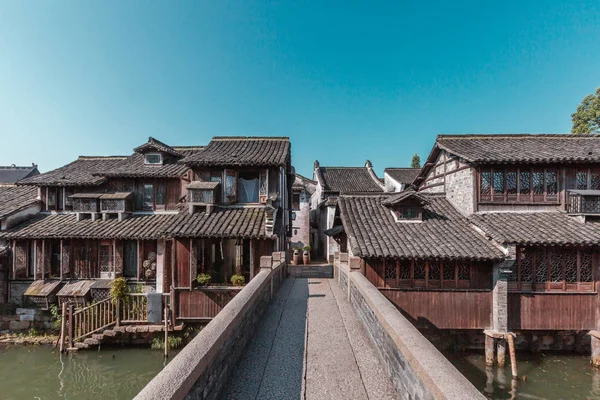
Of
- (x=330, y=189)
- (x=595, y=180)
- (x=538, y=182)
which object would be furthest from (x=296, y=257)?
(x=595, y=180)

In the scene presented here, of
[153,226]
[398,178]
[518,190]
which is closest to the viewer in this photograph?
[518,190]

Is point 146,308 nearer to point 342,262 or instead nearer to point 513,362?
point 342,262

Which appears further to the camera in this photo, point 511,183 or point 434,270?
point 511,183

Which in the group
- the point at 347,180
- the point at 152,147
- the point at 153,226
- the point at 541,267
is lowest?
the point at 541,267

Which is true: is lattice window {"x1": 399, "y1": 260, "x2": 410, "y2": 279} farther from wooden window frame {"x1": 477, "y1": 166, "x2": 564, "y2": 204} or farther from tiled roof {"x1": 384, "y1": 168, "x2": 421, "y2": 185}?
tiled roof {"x1": 384, "y1": 168, "x2": 421, "y2": 185}

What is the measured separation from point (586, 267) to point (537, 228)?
8.26 feet

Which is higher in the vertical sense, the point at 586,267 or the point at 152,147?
the point at 152,147

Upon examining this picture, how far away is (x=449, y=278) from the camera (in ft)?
36.8

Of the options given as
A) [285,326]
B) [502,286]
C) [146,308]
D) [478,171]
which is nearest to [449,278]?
[502,286]

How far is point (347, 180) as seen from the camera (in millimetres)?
30375

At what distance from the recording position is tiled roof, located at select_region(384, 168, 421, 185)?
25828 millimetres

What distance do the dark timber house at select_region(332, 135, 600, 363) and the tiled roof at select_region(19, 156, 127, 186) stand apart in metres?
15.2

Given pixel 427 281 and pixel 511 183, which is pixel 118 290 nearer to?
pixel 427 281

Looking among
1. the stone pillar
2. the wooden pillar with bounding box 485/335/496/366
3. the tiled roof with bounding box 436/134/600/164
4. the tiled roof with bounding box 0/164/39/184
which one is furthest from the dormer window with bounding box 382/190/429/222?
the tiled roof with bounding box 0/164/39/184
